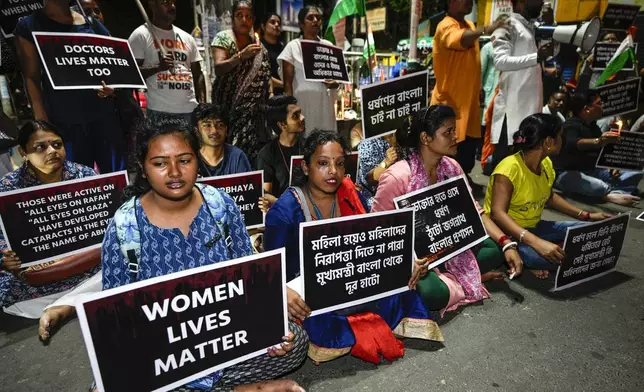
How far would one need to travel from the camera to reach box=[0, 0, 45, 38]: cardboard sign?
11.1 ft

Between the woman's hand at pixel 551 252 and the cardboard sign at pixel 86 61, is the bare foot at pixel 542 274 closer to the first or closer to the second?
the woman's hand at pixel 551 252

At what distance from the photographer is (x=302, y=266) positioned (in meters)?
2.19

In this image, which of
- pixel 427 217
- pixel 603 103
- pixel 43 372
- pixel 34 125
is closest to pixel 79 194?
pixel 34 125

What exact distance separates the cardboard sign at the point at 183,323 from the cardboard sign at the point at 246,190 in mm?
1412

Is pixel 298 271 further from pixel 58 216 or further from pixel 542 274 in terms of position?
pixel 542 274

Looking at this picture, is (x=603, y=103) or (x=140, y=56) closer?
(x=140, y=56)

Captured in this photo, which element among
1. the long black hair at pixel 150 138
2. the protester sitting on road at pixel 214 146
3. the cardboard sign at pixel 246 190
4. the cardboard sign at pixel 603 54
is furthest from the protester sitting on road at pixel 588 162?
the long black hair at pixel 150 138

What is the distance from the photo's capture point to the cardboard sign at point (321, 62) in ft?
14.3

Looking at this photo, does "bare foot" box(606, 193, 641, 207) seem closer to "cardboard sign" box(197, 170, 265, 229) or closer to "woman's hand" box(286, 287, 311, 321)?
"cardboard sign" box(197, 170, 265, 229)

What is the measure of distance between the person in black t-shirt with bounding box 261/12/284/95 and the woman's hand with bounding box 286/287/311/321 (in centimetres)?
355

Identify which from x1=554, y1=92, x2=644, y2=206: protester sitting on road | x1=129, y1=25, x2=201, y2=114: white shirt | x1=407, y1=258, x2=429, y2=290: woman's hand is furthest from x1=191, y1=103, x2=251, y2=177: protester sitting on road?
x1=554, y1=92, x2=644, y2=206: protester sitting on road

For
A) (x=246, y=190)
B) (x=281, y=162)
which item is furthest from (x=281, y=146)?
(x=246, y=190)

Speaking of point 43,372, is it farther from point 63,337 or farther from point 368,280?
point 368,280

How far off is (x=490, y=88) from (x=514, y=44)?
2.87 m
